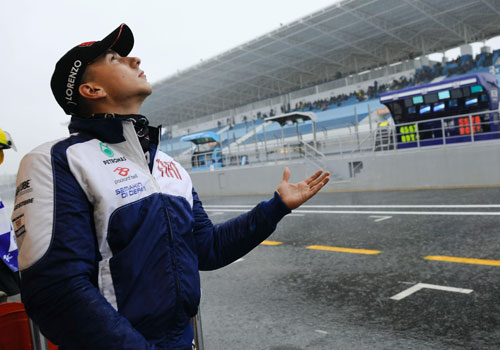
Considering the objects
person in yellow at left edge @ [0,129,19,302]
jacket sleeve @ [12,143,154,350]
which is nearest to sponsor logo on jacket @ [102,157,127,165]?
jacket sleeve @ [12,143,154,350]

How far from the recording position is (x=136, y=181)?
1444mm

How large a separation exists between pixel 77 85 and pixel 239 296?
139 inches

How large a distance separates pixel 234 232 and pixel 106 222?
634 millimetres

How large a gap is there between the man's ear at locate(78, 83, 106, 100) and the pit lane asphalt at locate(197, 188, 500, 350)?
2415 millimetres

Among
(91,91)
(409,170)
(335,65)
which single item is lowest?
(409,170)

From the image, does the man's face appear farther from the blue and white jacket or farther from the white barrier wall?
the white barrier wall

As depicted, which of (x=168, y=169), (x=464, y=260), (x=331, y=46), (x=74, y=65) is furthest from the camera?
(x=331, y=46)

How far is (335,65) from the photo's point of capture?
41969 millimetres

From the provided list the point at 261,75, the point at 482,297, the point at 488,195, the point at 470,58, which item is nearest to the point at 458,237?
the point at 482,297

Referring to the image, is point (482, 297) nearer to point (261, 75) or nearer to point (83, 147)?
point (83, 147)

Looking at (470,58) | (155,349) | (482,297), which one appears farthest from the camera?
(470,58)

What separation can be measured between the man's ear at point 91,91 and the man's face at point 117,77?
0.05 feet

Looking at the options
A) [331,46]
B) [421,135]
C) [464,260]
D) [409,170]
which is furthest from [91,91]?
[331,46]

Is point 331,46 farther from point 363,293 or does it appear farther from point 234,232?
point 234,232
